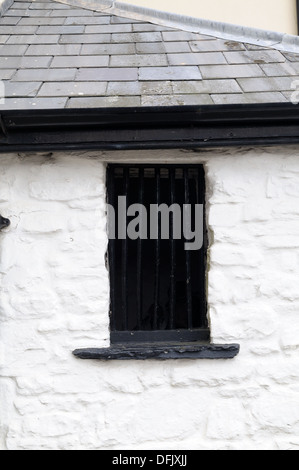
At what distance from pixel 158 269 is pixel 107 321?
1.50ft

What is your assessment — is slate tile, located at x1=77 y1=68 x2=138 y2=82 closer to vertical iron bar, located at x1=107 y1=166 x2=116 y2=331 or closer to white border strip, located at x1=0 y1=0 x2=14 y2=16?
vertical iron bar, located at x1=107 y1=166 x2=116 y2=331

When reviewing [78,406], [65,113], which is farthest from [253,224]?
[78,406]

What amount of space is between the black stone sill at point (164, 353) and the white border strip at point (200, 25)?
6.97 feet

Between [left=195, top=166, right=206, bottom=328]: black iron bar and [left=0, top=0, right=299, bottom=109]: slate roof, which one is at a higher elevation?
[left=0, top=0, right=299, bottom=109]: slate roof

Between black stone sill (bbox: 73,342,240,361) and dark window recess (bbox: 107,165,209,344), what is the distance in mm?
161

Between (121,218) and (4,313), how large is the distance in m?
0.92

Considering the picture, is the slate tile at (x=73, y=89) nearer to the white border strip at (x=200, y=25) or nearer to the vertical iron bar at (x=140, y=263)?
the vertical iron bar at (x=140, y=263)

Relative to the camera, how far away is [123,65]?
3.46 m

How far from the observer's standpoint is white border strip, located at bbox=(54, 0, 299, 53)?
3900 mm

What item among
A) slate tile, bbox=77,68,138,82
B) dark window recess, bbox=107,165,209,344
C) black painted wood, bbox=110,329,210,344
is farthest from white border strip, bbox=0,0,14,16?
black painted wood, bbox=110,329,210,344

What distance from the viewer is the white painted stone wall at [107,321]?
3.20 meters

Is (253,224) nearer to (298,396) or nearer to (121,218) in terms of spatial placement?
(121,218)

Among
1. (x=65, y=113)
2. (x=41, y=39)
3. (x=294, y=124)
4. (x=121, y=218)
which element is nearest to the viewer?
(x=65, y=113)

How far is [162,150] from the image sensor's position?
3.30 metres
